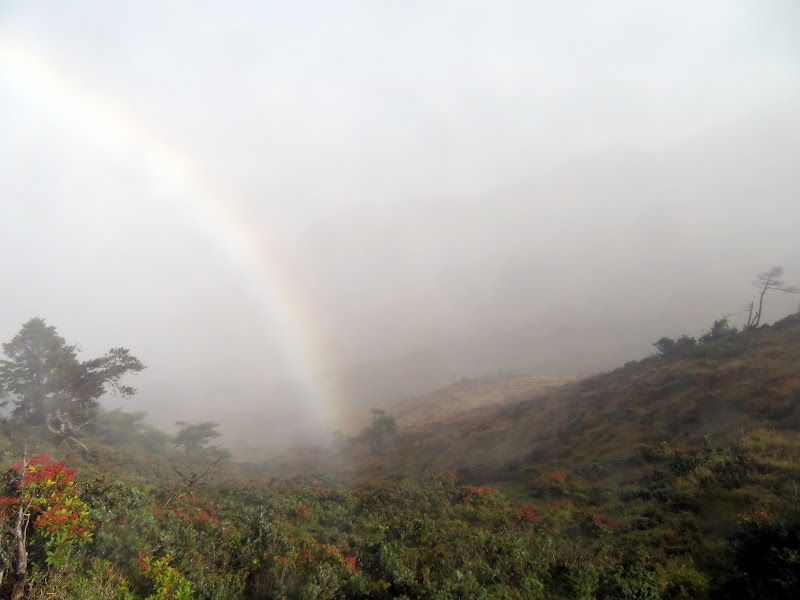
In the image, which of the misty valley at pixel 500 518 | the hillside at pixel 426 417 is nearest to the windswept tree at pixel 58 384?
the misty valley at pixel 500 518

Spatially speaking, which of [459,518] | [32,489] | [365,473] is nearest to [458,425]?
[365,473]

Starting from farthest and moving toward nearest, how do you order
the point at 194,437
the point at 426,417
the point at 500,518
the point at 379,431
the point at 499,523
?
the point at 426,417, the point at 379,431, the point at 194,437, the point at 500,518, the point at 499,523

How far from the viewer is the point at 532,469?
26.9 m

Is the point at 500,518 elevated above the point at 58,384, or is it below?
below

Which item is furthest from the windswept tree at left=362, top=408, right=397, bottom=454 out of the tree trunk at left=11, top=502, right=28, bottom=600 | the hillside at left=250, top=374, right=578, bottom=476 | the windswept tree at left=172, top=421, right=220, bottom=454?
the tree trunk at left=11, top=502, right=28, bottom=600

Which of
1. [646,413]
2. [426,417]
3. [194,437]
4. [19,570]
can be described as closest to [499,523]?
[19,570]

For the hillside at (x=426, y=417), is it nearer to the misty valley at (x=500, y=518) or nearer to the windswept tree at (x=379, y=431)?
the windswept tree at (x=379, y=431)

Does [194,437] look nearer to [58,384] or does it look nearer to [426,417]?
[58,384]

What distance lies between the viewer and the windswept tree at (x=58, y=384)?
36250 millimetres

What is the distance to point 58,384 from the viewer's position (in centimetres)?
3709

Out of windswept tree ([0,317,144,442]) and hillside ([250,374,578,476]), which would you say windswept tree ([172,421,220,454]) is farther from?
windswept tree ([0,317,144,442])

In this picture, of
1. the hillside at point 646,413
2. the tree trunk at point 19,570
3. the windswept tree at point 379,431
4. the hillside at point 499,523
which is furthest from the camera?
the windswept tree at point 379,431

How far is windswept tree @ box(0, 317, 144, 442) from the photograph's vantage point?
119ft

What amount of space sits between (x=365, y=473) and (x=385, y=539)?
97.6 feet
